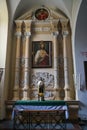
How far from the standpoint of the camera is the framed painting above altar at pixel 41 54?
8.92m

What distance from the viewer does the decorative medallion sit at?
31.9 feet

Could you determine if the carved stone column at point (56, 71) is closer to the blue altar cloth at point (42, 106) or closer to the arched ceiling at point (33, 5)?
the arched ceiling at point (33, 5)

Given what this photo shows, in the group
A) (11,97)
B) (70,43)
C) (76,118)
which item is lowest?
(76,118)

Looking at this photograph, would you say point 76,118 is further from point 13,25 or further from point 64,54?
point 13,25

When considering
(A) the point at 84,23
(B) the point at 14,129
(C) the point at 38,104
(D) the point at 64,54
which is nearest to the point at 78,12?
(A) the point at 84,23

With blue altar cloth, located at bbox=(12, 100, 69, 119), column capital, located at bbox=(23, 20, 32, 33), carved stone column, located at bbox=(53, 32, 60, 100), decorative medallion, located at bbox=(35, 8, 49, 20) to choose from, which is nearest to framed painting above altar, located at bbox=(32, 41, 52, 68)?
carved stone column, located at bbox=(53, 32, 60, 100)

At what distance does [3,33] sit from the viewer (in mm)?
8672

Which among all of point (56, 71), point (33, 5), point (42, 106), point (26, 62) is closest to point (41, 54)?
point (26, 62)

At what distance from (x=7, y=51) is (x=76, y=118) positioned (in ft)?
14.3

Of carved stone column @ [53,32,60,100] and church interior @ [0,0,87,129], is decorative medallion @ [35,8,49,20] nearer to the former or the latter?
church interior @ [0,0,87,129]

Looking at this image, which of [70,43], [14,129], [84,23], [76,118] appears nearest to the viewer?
[14,129]

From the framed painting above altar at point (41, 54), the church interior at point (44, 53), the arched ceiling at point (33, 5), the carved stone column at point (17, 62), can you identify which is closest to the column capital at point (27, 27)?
the church interior at point (44, 53)

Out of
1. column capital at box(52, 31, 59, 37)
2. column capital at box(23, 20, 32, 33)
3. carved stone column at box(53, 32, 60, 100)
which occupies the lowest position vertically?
carved stone column at box(53, 32, 60, 100)

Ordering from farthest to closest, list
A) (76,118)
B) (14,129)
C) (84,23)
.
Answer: (84,23) < (76,118) < (14,129)
